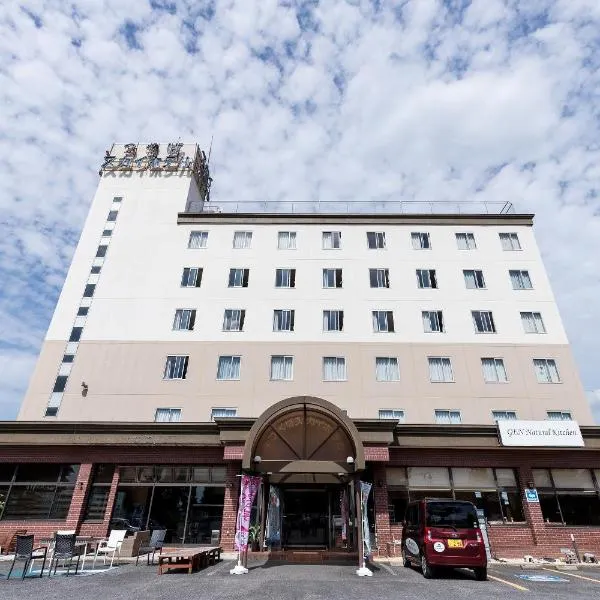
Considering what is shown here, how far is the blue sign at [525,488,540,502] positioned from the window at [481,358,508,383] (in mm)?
7870

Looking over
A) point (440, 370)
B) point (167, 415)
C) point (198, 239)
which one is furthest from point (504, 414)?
point (198, 239)

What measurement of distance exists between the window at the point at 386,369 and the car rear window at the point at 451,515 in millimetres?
11947

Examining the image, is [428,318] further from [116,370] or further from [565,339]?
[116,370]

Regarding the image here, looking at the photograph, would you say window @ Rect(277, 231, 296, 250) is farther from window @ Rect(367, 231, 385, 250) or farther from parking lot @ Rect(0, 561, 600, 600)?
parking lot @ Rect(0, 561, 600, 600)

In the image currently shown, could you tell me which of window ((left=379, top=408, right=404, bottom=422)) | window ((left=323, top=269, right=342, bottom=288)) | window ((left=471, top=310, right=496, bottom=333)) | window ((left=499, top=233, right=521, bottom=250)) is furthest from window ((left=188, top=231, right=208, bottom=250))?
window ((left=499, top=233, right=521, bottom=250))

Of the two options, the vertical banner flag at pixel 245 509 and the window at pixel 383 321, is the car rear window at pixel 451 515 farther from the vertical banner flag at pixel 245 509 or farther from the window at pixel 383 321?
the window at pixel 383 321

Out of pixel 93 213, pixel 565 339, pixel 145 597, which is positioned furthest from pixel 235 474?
pixel 93 213

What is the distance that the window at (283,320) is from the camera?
27.5 meters

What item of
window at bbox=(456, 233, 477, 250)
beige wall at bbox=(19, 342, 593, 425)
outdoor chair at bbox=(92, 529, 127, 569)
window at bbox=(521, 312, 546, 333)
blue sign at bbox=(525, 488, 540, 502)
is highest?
window at bbox=(456, 233, 477, 250)

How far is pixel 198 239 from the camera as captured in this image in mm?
31719

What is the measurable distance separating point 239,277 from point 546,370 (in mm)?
21028

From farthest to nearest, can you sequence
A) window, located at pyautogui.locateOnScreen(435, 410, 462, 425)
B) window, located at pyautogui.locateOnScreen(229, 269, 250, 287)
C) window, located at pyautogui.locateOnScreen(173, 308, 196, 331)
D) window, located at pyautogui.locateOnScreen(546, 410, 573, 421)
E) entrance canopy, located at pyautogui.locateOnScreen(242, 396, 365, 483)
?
1. window, located at pyautogui.locateOnScreen(229, 269, 250, 287)
2. window, located at pyautogui.locateOnScreen(173, 308, 196, 331)
3. window, located at pyautogui.locateOnScreen(546, 410, 573, 421)
4. window, located at pyautogui.locateOnScreen(435, 410, 462, 425)
5. entrance canopy, located at pyautogui.locateOnScreen(242, 396, 365, 483)

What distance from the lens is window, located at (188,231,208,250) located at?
31406 millimetres

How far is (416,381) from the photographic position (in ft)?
83.3
